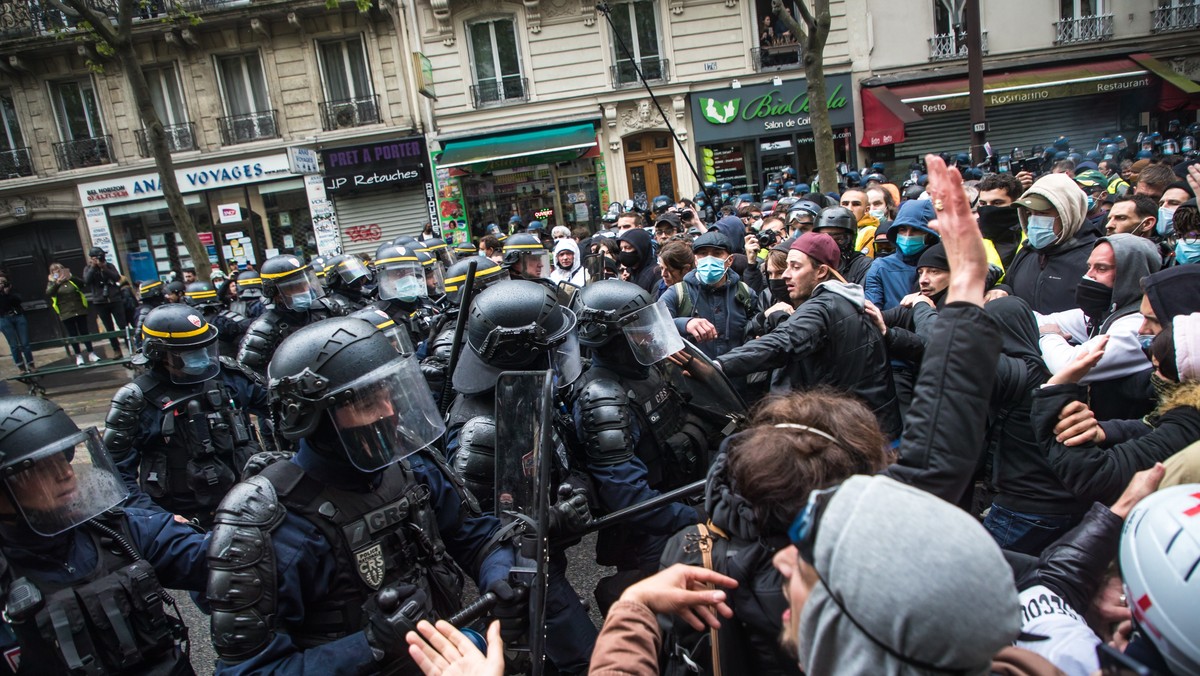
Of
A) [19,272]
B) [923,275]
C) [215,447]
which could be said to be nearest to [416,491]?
[215,447]

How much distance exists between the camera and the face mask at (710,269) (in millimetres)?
4750

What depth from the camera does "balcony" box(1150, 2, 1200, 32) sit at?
59.4ft

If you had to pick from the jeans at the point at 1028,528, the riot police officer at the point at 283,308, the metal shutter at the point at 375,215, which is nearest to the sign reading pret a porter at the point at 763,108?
the metal shutter at the point at 375,215

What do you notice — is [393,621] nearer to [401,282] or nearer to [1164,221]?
[401,282]

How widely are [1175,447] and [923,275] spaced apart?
178 centimetres

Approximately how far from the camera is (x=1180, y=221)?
3910mm

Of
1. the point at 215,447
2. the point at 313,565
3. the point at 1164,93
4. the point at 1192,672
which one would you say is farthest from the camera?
the point at 1164,93

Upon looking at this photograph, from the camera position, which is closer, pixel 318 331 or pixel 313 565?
pixel 313 565

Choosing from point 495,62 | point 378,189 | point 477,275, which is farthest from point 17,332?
point 495,62

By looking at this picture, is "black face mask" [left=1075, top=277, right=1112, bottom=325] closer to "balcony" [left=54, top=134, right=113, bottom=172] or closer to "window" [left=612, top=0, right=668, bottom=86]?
"window" [left=612, top=0, right=668, bottom=86]

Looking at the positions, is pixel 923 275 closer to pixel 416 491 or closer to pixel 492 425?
pixel 492 425

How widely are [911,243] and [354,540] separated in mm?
3713

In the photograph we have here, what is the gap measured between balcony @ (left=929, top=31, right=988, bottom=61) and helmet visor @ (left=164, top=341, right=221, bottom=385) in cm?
1903

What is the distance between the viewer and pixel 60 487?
2088mm
